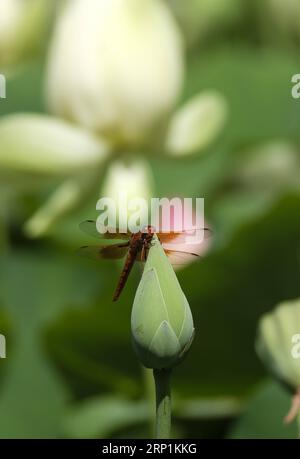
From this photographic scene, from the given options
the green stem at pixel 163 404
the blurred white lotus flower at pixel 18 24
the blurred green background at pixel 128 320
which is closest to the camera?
the green stem at pixel 163 404

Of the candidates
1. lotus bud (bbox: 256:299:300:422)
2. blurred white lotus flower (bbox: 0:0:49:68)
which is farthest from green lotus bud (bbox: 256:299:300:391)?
blurred white lotus flower (bbox: 0:0:49:68)

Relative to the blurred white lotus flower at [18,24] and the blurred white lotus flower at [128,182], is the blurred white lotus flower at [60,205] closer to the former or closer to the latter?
the blurred white lotus flower at [128,182]

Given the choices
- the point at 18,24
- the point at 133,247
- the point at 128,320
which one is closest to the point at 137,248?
the point at 133,247

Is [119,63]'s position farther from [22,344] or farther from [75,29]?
[22,344]

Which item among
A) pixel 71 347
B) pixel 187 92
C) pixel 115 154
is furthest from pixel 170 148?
pixel 187 92

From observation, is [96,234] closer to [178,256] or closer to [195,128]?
[178,256]

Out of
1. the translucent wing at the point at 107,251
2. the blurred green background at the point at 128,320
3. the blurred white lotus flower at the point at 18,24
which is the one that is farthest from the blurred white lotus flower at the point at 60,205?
the translucent wing at the point at 107,251

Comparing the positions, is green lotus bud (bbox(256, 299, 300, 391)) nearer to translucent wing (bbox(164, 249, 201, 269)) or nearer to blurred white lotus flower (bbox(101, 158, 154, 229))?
translucent wing (bbox(164, 249, 201, 269))
